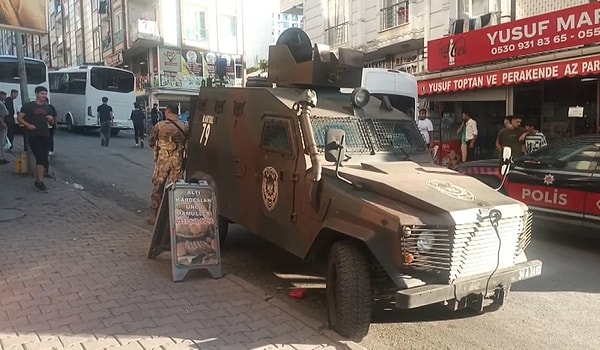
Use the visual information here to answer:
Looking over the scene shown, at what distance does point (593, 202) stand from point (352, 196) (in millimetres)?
4086

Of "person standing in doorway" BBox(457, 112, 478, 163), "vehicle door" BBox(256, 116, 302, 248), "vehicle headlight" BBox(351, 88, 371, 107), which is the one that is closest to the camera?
"vehicle door" BBox(256, 116, 302, 248)

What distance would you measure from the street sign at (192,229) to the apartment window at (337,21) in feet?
55.8

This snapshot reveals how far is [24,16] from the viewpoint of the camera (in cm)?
1036

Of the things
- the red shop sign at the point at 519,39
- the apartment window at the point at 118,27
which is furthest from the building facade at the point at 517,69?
the apartment window at the point at 118,27

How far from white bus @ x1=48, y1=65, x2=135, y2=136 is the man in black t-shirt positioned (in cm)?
1463

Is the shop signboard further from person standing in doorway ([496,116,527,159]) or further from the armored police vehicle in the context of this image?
person standing in doorway ([496,116,527,159])

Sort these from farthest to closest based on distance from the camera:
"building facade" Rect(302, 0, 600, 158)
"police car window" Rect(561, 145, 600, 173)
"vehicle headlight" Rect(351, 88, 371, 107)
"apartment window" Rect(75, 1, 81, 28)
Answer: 1. "apartment window" Rect(75, 1, 81, 28)
2. "building facade" Rect(302, 0, 600, 158)
3. "police car window" Rect(561, 145, 600, 173)
4. "vehicle headlight" Rect(351, 88, 371, 107)

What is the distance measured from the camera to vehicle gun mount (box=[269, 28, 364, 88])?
19.4 ft

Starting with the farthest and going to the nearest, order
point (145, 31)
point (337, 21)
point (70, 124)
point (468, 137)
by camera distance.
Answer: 1. point (145, 31)
2. point (70, 124)
3. point (337, 21)
4. point (468, 137)

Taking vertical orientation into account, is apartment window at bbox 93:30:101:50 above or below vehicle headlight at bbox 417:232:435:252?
above

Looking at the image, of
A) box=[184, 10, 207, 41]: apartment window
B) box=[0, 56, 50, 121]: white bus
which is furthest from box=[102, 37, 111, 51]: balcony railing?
box=[0, 56, 50, 121]: white bus

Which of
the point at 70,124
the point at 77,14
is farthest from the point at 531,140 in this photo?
the point at 77,14

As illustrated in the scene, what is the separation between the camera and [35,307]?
4.54m

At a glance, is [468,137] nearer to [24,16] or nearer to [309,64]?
[309,64]
